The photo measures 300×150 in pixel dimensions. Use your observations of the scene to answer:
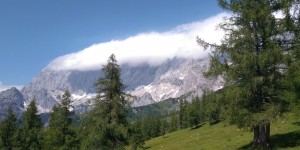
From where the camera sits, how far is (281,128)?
4097 cm

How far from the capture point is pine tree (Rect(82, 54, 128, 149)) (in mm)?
41344

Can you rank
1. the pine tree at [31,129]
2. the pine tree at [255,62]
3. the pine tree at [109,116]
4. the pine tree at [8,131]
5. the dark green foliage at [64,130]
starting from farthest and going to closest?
the pine tree at [8,131]
the pine tree at [31,129]
the dark green foliage at [64,130]
the pine tree at [109,116]
the pine tree at [255,62]

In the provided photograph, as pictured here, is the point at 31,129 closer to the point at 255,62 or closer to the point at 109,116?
the point at 109,116

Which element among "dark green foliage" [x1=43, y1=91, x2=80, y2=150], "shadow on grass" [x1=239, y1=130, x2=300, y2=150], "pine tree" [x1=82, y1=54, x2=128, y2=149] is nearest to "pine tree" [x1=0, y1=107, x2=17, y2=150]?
"dark green foliage" [x1=43, y1=91, x2=80, y2=150]

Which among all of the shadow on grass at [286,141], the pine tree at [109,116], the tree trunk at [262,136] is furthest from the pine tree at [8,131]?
the tree trunk at [262,136]

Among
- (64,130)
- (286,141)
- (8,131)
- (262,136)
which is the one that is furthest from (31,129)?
(286,141)

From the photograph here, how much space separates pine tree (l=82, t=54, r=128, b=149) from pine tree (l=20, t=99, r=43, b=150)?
31.6m

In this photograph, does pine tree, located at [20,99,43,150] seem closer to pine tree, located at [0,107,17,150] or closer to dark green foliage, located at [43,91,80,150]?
pine tree, located at [0,107,17,150]

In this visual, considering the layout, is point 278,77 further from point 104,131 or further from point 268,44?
point 104,131

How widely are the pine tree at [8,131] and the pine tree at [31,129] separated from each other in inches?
122

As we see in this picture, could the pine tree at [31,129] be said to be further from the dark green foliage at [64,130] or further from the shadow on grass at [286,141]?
the shadow on grass at [286,141]

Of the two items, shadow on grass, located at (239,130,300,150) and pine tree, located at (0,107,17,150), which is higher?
pine tree, located at (0,107,17,150)

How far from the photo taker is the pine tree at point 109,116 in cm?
4134

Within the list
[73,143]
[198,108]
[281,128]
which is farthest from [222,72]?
[198,108]
